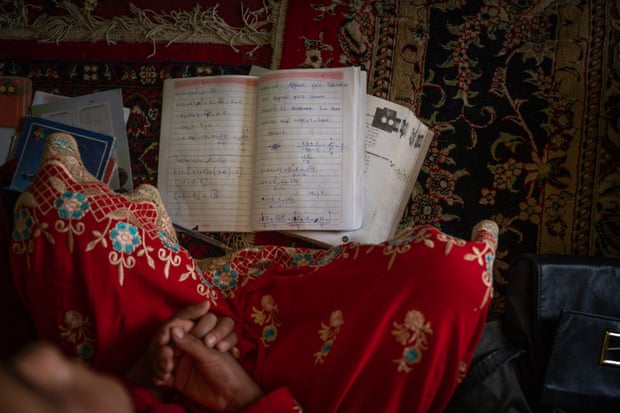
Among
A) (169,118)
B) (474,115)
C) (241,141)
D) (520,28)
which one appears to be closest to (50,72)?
(169,118)

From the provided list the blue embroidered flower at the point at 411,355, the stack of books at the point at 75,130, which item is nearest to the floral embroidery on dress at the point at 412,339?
the blue embroidered flower at the point at 411,355

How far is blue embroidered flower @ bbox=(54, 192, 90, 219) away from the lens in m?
0.61

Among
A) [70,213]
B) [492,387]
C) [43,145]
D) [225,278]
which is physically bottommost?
[492,387]

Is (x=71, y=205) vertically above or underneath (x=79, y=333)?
above

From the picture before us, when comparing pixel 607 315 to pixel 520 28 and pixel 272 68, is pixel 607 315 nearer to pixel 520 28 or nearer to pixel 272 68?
pixel 520 28

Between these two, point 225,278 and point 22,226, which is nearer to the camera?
point 22,226

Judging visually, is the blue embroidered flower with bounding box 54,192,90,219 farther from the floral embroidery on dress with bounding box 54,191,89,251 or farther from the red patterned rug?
the red patterned rug

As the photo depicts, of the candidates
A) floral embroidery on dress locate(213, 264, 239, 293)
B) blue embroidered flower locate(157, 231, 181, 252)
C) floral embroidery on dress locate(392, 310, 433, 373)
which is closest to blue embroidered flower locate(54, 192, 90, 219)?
blue embroidered flower locate(157, 231, 181, 252)

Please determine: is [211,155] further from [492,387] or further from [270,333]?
[492,387]

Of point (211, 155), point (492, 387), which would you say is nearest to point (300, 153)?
point (211, 155)

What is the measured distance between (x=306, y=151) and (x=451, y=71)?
374mm

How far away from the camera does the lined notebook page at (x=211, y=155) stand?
0.96 meters

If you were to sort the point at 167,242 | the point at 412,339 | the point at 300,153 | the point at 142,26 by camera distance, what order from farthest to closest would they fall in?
the point at 142,26, the point at 300,153, the point at 167,242, the point at 412,339

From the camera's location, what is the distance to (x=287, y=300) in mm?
Answer: 670
